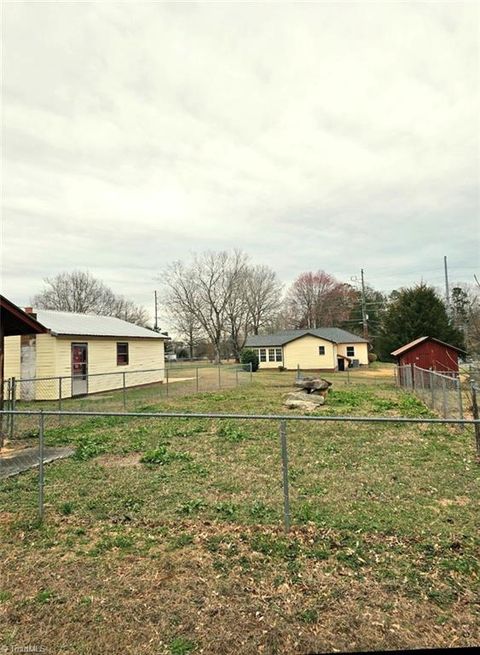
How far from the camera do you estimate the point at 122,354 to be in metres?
20.3

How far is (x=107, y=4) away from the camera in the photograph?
15.4 feet

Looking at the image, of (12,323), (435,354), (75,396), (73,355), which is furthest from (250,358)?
(12,323)

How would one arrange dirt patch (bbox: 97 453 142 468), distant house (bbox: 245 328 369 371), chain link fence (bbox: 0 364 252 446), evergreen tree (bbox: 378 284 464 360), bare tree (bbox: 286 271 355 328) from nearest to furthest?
dirt patch (bbox: 97 453 142 468) < chain link fence (bbox: 0 364 252 446) < evergreen tree (bbox: 378 284 464 360) < distant house (bbox: 245 328 369 371) < bare tree (bbox: 286 271 355 328)

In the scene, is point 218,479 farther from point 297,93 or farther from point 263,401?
point 263,401

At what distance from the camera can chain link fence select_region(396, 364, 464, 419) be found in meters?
9.84

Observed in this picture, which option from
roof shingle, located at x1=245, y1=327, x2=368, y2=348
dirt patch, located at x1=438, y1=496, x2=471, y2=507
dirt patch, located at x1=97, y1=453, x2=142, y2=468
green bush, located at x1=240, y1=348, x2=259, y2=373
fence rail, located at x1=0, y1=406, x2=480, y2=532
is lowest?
dirt patch, located at x1=438, y1=496, x2=471, y2=507

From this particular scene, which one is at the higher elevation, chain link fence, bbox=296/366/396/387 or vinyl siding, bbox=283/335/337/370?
vinyl siding, bbox=283/335/337/370

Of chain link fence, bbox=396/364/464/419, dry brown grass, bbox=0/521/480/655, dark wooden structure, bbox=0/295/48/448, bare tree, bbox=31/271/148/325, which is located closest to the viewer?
dry brown grass, bbox=0/521/480/655

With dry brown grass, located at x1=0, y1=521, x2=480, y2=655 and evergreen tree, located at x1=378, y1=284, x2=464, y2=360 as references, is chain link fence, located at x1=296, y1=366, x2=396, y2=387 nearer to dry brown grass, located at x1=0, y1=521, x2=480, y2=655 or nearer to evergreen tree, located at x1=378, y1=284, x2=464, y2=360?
evergreen tree, located at x1=378, y1=284, x2=464, y2=360

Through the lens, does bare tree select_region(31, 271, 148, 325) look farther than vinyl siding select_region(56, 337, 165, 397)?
Yes

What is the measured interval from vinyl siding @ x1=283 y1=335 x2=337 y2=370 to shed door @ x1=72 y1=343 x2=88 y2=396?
21.2 metres

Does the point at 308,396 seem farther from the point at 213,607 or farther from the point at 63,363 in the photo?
the point at 213,607

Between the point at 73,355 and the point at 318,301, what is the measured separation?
142 feet

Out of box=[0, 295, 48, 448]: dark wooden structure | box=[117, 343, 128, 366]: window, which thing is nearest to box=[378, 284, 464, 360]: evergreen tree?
box=[117, 343, 128, 366]: window
